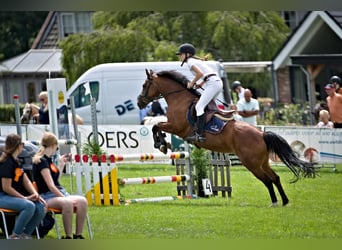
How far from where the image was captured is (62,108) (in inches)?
516

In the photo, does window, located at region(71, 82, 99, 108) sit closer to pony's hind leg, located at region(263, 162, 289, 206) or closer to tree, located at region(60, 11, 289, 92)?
tree, located at region(60, 11, 289, 92)

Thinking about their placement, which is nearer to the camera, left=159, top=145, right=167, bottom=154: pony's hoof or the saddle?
the saddle

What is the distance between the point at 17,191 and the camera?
1071 cm

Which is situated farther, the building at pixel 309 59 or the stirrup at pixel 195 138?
the building at pixel 309 59

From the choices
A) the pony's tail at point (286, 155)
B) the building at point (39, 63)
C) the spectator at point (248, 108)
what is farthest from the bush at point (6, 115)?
the pony's tail at point (286, 155)

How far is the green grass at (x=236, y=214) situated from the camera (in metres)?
11.5

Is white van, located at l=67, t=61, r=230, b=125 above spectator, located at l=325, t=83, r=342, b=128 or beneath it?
above

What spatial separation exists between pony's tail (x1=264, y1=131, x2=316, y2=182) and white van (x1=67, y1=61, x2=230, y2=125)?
825cm

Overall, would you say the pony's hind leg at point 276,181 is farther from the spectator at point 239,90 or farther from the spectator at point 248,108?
the spectator at point 239,90

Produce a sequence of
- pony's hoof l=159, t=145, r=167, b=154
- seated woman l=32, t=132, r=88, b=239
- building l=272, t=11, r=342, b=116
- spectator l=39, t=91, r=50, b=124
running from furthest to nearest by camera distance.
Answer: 1. building l=272, t=11, r=342, b=116
2. spectator l=39, t=91, r=50, b=124
3. pony's hoof l=159, t=145, r=167, b=154
4. seated woman l=32, t=132, r=88, b=239

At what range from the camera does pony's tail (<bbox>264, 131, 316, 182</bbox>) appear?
13.4 m

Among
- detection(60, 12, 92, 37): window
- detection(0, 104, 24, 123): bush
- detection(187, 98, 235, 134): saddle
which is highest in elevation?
detection(60, 12, 92, 37): window

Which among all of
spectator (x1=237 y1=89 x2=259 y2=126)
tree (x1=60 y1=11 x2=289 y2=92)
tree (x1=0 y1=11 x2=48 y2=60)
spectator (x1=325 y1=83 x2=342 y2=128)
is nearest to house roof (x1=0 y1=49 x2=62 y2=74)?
tree (x1=0 y1=11 x2=48 y2=60)
